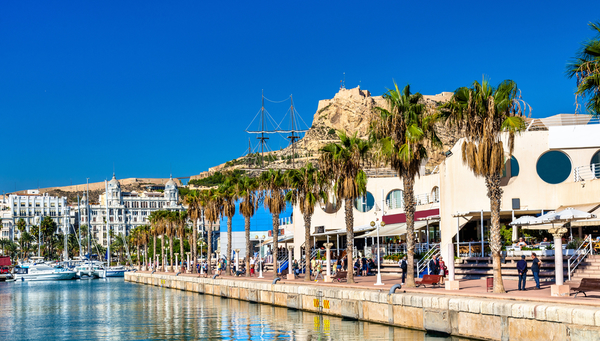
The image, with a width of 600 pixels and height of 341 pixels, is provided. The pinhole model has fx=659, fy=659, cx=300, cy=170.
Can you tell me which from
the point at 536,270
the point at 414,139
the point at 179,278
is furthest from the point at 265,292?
the point at 179,278

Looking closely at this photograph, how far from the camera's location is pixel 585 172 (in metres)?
40.2

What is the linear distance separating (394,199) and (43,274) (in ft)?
226

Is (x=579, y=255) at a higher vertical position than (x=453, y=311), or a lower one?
higher

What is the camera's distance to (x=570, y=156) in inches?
1587

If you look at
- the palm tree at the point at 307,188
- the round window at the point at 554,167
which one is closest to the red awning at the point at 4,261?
the palm tree at the point at 307,188

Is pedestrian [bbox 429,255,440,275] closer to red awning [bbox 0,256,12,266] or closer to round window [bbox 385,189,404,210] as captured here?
round window [bbox 385,189,404,210]

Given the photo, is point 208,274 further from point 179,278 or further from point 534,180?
point 534,180

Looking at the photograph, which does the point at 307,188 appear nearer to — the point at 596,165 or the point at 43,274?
the point at 596,165

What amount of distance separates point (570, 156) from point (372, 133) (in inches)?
Result: 629

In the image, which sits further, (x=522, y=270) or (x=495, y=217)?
(x=495, y=217)

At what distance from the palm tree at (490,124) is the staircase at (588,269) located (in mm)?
6061

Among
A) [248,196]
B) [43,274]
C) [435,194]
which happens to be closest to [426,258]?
[435,194]

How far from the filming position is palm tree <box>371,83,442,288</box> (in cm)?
2962

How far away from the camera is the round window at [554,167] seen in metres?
40.6
